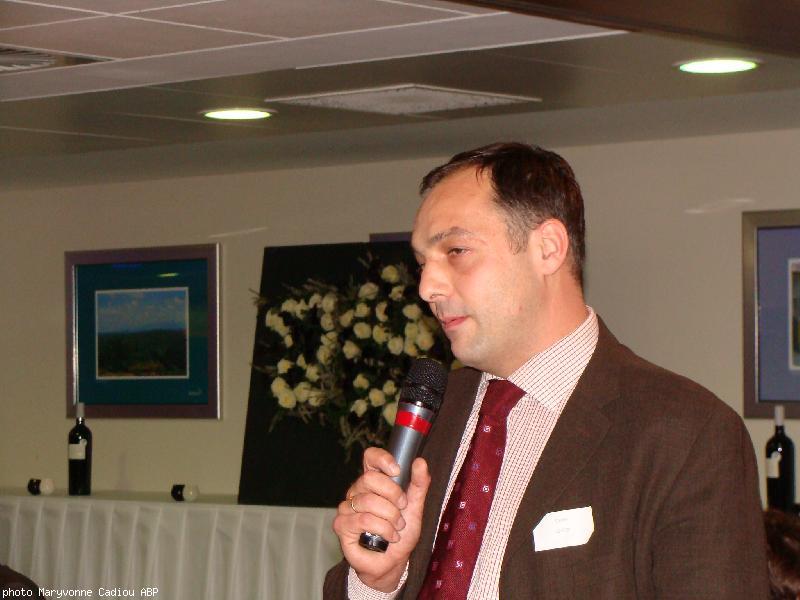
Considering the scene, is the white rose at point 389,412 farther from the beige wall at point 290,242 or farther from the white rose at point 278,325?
the beige wall at point 290,242

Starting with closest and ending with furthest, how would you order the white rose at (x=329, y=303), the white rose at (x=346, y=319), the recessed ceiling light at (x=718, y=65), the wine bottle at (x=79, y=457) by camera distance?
the recessed ceiling light at (x=718, y=65)
the white rose at (x=346, y=319)
the white rose at (x=329, y=303)
the wine bottle at (x=79, y=457)

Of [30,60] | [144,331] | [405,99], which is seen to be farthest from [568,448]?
[144,331]

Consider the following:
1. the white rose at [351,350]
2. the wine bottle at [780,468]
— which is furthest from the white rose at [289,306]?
the wine bottle at [780,468]

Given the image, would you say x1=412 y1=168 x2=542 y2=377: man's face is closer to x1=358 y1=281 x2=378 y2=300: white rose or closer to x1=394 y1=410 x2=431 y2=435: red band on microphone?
x1=394 y1=410 x2=431 y2=435: red band on microphone

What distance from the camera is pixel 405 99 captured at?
473 centimetres

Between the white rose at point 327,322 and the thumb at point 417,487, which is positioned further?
the white rose at point 327,322

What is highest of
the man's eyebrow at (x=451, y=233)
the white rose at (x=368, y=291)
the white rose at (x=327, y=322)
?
the white rose at (x=368, y=291)

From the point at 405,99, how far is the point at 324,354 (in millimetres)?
1653

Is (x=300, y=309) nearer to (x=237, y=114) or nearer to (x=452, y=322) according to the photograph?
(x=237, y=114)

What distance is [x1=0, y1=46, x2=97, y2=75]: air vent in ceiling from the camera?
3.87 meters

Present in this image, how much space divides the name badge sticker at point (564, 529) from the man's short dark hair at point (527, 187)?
13.7 inches

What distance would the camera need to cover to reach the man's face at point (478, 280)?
1.74 m

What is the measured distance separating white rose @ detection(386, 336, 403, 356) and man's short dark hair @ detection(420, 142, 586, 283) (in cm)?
394

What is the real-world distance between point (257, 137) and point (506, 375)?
4.26 metres
